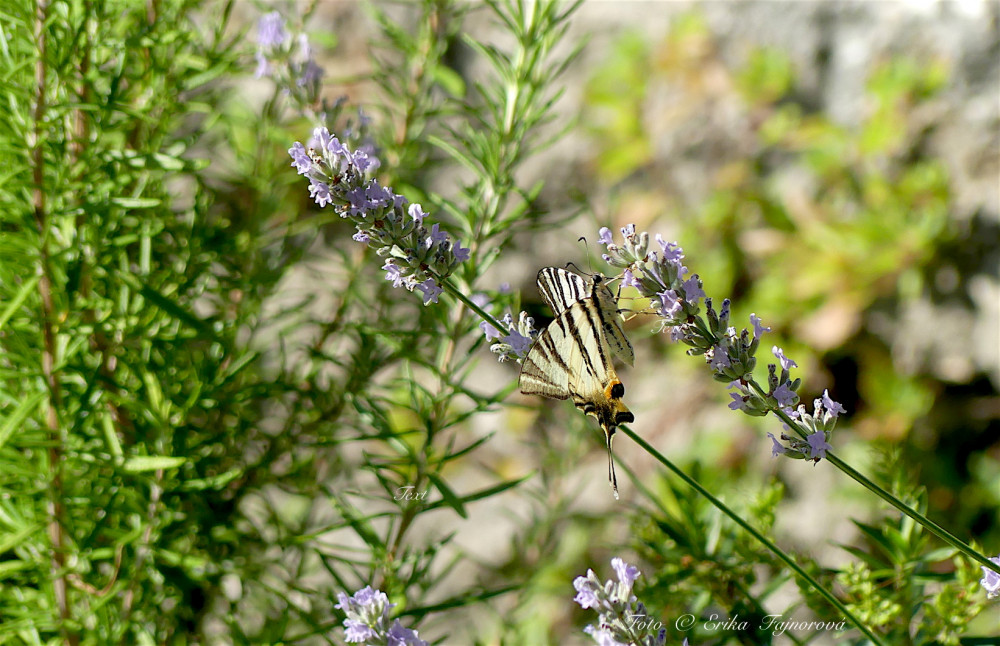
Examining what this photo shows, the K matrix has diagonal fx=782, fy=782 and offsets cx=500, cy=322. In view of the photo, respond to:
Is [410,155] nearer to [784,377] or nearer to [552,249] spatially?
[784,377]

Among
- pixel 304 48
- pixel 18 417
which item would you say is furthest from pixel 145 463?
pixel 304 48

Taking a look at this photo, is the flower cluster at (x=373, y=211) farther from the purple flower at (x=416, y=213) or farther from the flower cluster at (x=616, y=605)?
the flower cluster at (x=616, y=605)

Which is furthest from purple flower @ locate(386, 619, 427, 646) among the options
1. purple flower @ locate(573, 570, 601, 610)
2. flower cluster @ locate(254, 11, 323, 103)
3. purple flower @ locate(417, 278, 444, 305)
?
flower cluster @ locate(254, 11, 323, 103)

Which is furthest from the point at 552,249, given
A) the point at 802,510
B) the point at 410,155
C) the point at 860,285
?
the point at 410,155

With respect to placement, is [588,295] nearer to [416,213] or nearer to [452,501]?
[416,213]

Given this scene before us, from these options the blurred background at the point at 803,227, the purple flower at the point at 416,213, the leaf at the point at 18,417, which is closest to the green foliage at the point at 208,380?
the leaf at the point at 18,417
